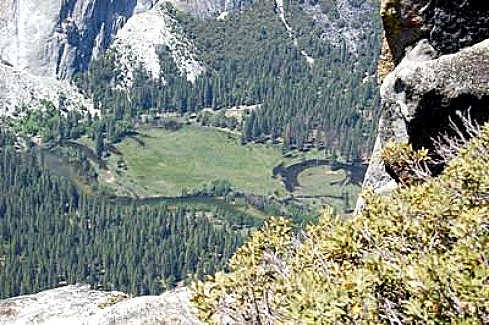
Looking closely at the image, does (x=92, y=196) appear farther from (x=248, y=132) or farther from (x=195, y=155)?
(x=248, y=132)

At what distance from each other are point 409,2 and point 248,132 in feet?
566

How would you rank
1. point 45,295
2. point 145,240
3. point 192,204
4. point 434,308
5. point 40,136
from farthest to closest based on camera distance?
point 40,136, point 192,204, point 145,240, point 45,295, point 434,308

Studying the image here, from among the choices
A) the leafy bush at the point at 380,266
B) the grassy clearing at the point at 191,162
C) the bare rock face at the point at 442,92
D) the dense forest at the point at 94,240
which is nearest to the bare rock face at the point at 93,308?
the leafy bush at the point at 380,266

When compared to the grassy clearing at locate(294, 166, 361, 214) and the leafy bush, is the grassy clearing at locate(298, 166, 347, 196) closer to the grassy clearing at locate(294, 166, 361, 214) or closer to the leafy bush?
the grassy clearing at locate(294, 166, 361, 214)

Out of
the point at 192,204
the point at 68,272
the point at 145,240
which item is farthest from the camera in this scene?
the point at 192,204

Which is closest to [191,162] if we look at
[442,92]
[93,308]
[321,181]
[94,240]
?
[321,181]

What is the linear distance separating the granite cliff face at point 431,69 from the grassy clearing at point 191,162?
143 meters

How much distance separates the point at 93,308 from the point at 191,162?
505ft

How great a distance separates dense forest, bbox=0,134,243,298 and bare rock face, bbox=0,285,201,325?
91444 millimetres

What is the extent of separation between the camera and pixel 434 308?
10.3 meters

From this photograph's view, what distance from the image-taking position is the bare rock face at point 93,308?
21.9 metres

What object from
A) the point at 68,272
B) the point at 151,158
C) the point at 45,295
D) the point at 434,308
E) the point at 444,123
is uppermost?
the point at 444,123

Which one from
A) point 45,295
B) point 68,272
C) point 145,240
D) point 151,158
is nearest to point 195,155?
point 151,158

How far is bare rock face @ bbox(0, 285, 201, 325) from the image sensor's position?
21938 mm
